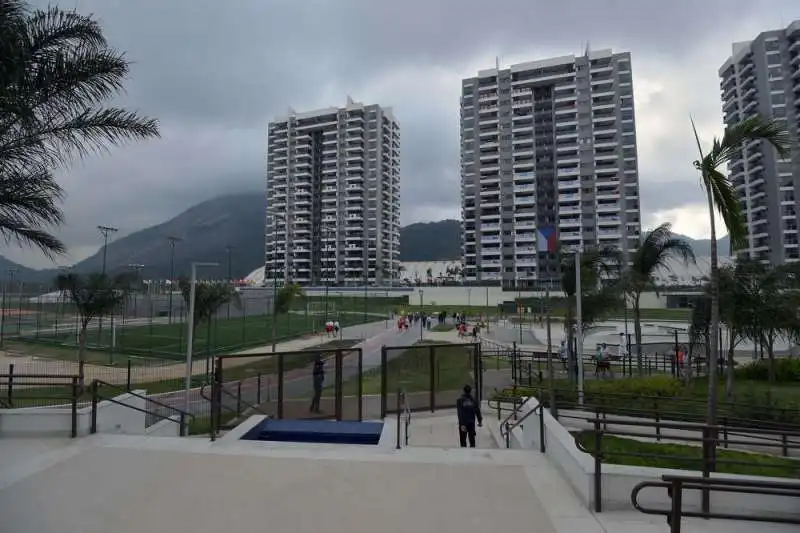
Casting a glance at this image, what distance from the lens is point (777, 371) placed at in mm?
17125

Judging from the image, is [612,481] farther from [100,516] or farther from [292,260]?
[292,260]

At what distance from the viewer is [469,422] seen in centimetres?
828

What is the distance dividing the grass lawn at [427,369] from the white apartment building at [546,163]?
70.0 metres

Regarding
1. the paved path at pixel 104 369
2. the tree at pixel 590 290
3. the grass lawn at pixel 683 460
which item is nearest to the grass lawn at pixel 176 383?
the paved path at pixel 104 369

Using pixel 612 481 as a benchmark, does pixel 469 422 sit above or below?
below

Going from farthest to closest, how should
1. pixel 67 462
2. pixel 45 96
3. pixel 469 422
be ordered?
pixel 469 422 < pixel 45 96 < pixel 67 462

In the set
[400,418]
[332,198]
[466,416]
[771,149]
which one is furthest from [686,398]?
[332,198]

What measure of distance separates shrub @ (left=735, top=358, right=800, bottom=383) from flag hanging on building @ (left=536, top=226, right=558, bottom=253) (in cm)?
1154

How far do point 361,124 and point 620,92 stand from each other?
60.6m

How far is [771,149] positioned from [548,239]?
95732 millimetres

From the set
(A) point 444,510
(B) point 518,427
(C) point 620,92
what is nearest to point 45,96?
(A) point 444,510

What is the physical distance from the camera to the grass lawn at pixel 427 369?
37.5 ft

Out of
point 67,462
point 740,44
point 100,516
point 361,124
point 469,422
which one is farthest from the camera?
point 361,124

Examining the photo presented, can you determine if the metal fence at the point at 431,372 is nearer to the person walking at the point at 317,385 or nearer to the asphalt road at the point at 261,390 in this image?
the asphalt road at the point at 261,390
